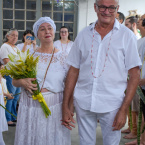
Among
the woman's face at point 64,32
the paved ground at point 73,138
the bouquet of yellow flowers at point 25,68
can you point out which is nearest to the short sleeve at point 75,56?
the bouquet of yellow flowers at point 25,68

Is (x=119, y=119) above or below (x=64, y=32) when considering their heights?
below

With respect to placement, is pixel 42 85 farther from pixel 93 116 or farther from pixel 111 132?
pixel 111 132

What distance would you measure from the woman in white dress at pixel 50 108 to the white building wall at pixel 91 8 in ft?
17.3

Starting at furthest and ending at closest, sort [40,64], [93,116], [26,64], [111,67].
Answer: [40,64]
[26,64]
[93,116]
[111,67]

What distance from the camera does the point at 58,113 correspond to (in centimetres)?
249

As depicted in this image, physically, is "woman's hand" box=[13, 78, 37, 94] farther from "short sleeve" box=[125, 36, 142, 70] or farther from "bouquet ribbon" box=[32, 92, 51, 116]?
"short sleeve" box=[125, 36, 142, 70]

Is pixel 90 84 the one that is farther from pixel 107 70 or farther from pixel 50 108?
pixel 50 108

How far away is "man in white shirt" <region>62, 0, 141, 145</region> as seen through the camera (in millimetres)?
1931

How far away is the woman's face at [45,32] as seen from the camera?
101 inches

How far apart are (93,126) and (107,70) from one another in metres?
0.51

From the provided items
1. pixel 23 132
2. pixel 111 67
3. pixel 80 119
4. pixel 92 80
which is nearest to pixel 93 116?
pixel 80 119

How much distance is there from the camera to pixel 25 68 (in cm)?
236

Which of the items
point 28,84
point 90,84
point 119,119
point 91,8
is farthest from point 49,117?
point 91,8

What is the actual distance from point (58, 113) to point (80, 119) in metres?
0.43
